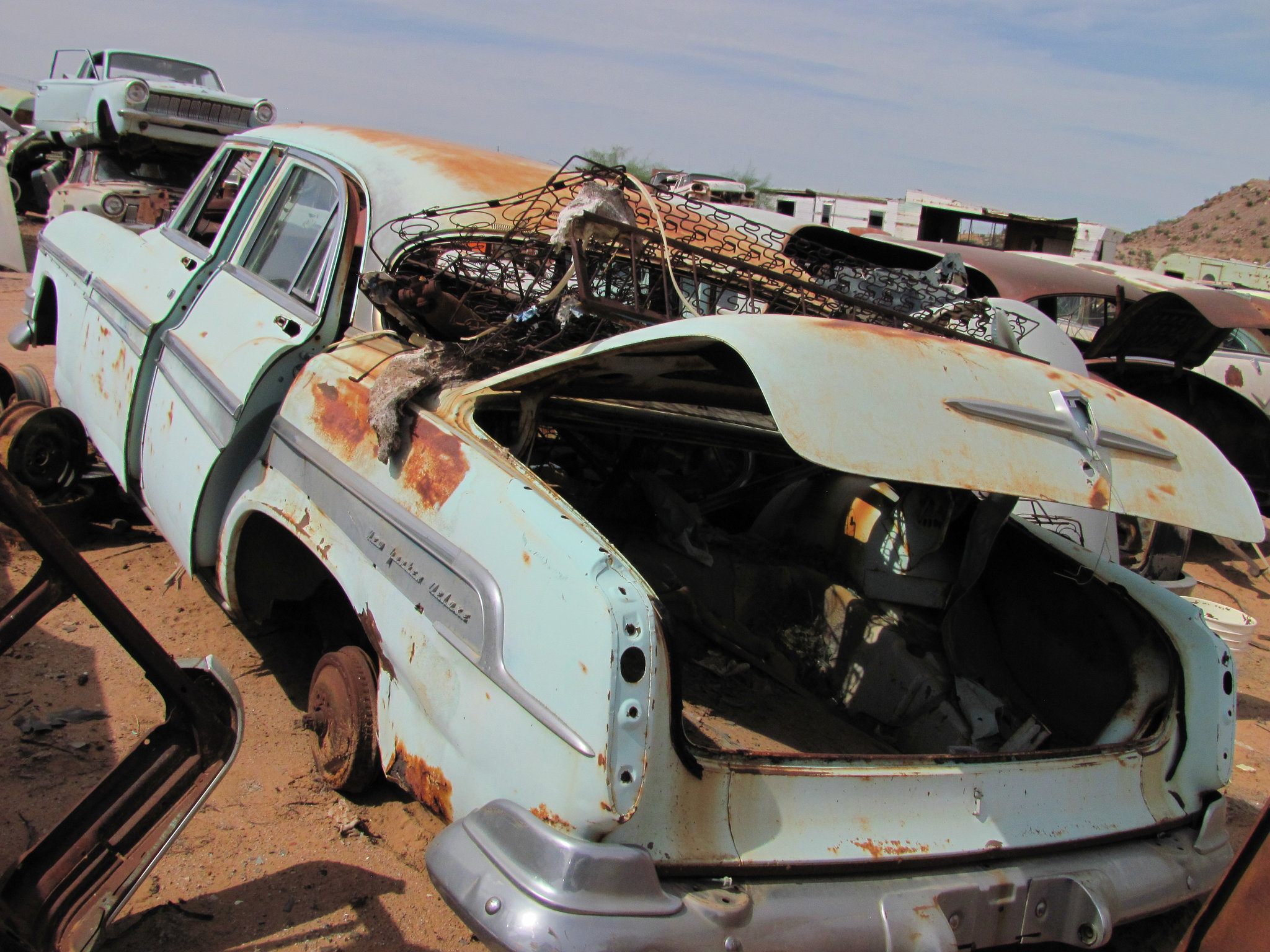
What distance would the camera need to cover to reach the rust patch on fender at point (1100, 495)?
6.16ft

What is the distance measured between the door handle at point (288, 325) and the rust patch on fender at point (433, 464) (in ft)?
2.79

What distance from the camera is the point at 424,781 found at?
198 centimetres

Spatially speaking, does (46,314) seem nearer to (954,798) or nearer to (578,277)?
(578,277)

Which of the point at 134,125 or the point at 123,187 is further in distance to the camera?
the point at 134,125

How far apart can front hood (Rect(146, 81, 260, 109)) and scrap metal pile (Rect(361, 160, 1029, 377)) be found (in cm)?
890

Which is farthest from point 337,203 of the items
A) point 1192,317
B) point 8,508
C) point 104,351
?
point 1192,317

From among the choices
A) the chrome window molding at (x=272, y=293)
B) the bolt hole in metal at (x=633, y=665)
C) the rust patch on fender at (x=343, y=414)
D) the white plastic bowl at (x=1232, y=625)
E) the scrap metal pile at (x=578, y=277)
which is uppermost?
the scrap metal pile at (x=578, y=277)

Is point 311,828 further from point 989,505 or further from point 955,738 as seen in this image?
point 989,505

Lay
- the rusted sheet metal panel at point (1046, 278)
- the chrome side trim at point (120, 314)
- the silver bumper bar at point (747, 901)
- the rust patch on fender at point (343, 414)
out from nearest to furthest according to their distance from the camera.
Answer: the silver bumper bar at point (747, 901)
the rust patch on fender at point (343, 414)
the chrome side trim at point (120, 314)
the rusted sheet metal panel at point (1046, 278)

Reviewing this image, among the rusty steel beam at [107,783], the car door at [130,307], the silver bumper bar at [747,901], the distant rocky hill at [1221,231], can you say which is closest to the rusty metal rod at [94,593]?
the rusty steel beam at [107,783]

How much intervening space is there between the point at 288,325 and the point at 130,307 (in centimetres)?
114

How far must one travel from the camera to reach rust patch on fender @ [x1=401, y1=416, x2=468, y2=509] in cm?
205

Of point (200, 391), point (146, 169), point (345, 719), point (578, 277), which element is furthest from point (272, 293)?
point (146, 169)

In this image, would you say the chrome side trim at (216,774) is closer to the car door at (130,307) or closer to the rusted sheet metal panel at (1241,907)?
the car door at (130,307)
